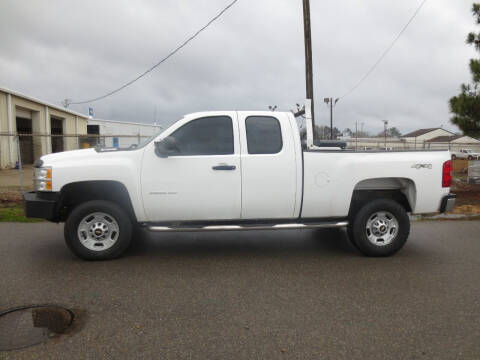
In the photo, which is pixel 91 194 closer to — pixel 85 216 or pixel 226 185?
pixel 85 216

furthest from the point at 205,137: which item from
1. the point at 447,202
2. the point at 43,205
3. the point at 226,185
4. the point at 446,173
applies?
the point at 447,202

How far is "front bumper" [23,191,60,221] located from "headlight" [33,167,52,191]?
3.4 inches

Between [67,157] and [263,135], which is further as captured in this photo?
[263,135]

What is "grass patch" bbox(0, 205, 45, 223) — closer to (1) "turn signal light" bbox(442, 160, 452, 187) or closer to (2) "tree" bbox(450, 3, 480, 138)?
(1) "turn signal light" bbox(442, 160, 452, 187)

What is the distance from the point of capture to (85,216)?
527cm

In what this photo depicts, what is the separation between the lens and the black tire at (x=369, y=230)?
5.59 meters

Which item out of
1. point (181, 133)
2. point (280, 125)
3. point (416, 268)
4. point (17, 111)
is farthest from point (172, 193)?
point (17, 111)

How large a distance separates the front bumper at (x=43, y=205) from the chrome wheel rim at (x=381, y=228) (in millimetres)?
4294

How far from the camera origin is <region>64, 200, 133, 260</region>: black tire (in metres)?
5.21

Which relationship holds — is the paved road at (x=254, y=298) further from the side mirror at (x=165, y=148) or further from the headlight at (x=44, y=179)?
the side mirror at (x=165, y=148)

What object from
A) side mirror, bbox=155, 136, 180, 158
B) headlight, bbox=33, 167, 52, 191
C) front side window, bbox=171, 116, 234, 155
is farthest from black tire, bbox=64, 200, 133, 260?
front side window, bbox=171, 116, 234, 155

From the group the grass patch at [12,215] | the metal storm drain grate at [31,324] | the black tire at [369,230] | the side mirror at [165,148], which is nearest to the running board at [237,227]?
the black tire at [369,230]

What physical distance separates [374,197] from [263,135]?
6.46 ft

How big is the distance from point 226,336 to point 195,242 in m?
3.31
